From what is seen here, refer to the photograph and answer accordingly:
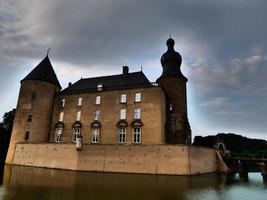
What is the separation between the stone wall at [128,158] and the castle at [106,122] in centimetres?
10

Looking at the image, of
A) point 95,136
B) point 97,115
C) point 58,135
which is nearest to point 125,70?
point 97,115

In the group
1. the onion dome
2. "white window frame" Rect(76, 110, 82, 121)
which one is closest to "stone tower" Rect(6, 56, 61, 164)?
"white window frame" Rect(76, 110, 82, 121)

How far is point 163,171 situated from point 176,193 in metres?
9.92

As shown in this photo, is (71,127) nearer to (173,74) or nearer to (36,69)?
(36,69)

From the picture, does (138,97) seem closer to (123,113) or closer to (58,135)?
(123,113)

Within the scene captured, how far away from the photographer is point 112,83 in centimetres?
3425

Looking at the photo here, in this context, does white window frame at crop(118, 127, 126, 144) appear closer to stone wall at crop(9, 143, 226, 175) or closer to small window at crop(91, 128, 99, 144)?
small window at crop(91, 128, 99, 144)

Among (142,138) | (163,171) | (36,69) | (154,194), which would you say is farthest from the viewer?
(36,69)

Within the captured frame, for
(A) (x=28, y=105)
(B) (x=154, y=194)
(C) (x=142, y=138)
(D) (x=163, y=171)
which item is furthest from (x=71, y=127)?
(B) (x=154, y=194)

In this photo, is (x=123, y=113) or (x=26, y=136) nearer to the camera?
(x=123, y=113)

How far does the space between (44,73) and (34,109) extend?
563 centimetres

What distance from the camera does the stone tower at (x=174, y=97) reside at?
3061cm

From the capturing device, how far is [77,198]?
1228cm

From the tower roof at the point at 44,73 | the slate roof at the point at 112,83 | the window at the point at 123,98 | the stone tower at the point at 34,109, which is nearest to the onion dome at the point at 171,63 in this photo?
the slate roof at the point at 112,83
